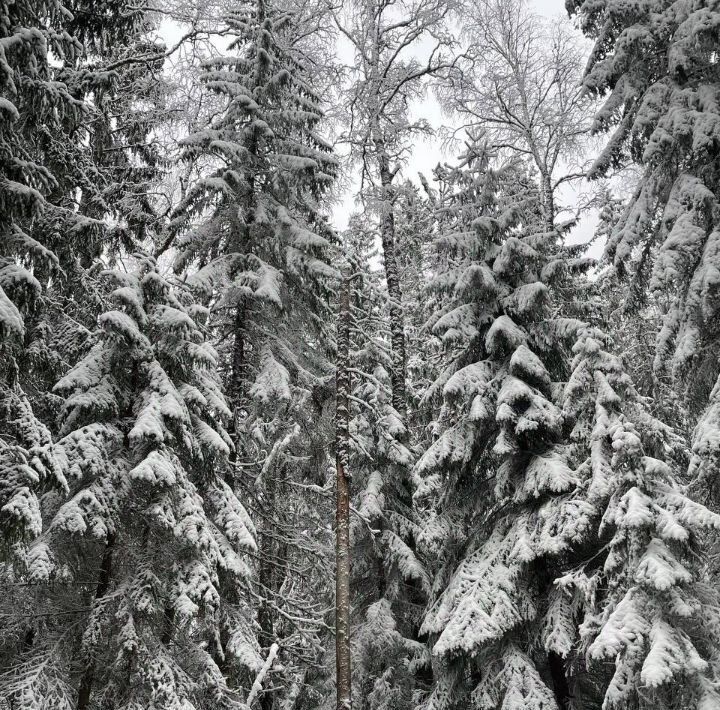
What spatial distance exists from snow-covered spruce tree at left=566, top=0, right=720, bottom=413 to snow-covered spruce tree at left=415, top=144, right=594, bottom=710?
2103 mm

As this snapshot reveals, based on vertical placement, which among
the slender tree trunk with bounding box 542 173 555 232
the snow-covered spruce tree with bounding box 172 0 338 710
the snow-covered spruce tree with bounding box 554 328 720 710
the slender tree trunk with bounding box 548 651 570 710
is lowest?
the slender tree trunk with bounding box 548 651 570 710

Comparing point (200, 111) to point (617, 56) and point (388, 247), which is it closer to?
point (388, 247)

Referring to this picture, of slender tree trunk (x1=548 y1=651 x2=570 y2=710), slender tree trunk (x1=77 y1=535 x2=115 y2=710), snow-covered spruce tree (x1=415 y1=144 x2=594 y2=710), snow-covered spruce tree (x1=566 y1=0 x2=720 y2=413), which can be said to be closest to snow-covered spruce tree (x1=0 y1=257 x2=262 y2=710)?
slender tree trunk (x1=77 y1=535 x2=115 y2=710)

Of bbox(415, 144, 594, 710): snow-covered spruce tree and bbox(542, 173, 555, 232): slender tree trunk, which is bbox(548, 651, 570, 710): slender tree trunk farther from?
bbox(542, 173, 555, 232): slender tree trunk

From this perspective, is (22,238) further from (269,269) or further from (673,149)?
(673,149)

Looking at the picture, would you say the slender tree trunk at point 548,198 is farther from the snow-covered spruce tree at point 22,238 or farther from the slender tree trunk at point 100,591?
the slender tree trunk at point 100,591

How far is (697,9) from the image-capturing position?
8.95 metres

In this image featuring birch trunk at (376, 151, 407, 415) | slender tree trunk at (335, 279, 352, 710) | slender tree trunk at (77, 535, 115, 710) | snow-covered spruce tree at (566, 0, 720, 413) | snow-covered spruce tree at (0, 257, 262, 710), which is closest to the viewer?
snow-covered spruce tree at (0, 257, 262, 710)

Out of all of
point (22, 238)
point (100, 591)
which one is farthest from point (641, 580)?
point (22, 238)

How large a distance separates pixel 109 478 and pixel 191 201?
6.23 m

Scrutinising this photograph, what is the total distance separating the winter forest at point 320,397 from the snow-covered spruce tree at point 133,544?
0.16 feet

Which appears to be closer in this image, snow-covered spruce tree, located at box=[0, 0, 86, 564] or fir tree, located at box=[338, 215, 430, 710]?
snow-covered spruce tree, located at box=[0, 0, 86, 564]

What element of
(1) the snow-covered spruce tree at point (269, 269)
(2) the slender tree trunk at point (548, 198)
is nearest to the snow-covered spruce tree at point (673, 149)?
(2) the slender tree trunk at point (548, 198)

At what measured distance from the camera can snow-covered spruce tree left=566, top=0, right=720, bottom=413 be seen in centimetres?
843
